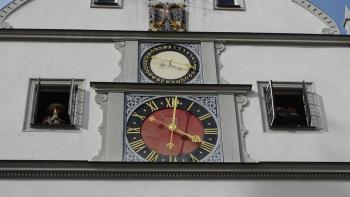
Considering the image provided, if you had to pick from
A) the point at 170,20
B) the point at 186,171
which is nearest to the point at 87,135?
the point at 186,171

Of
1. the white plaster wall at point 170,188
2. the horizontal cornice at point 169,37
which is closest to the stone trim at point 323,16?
the horizontal cornice at point 169,37

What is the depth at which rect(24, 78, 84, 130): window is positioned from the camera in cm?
1088

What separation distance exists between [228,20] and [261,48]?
827 millimetres

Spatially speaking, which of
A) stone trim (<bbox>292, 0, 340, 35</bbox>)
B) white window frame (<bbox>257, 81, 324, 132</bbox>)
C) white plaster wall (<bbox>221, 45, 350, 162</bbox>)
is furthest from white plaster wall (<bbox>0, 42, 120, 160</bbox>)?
stone trim (<bbox>292, 0, 340, 35</bbox>)

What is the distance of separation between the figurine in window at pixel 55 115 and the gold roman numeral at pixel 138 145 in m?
1.12

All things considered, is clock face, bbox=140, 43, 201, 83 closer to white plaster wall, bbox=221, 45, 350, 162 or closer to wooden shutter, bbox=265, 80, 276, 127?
white plaster wall, bbox=221, 45, 350, 162

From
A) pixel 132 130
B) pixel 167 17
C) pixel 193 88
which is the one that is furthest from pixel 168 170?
pixel 167 17

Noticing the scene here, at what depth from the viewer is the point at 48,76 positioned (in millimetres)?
11461

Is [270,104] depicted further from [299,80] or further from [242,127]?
[299,80]

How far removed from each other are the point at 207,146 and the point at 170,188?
3.10ft

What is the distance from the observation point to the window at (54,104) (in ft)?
35.7

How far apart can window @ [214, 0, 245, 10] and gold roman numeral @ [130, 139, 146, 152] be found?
10.2 ft

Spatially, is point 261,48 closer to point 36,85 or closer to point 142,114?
point 142,114

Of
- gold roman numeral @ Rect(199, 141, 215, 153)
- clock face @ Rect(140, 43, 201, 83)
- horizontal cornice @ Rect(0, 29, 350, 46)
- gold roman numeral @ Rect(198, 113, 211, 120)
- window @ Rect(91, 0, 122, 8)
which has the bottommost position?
gold roman numeral @ Rect(199, 141, 215, 153)
